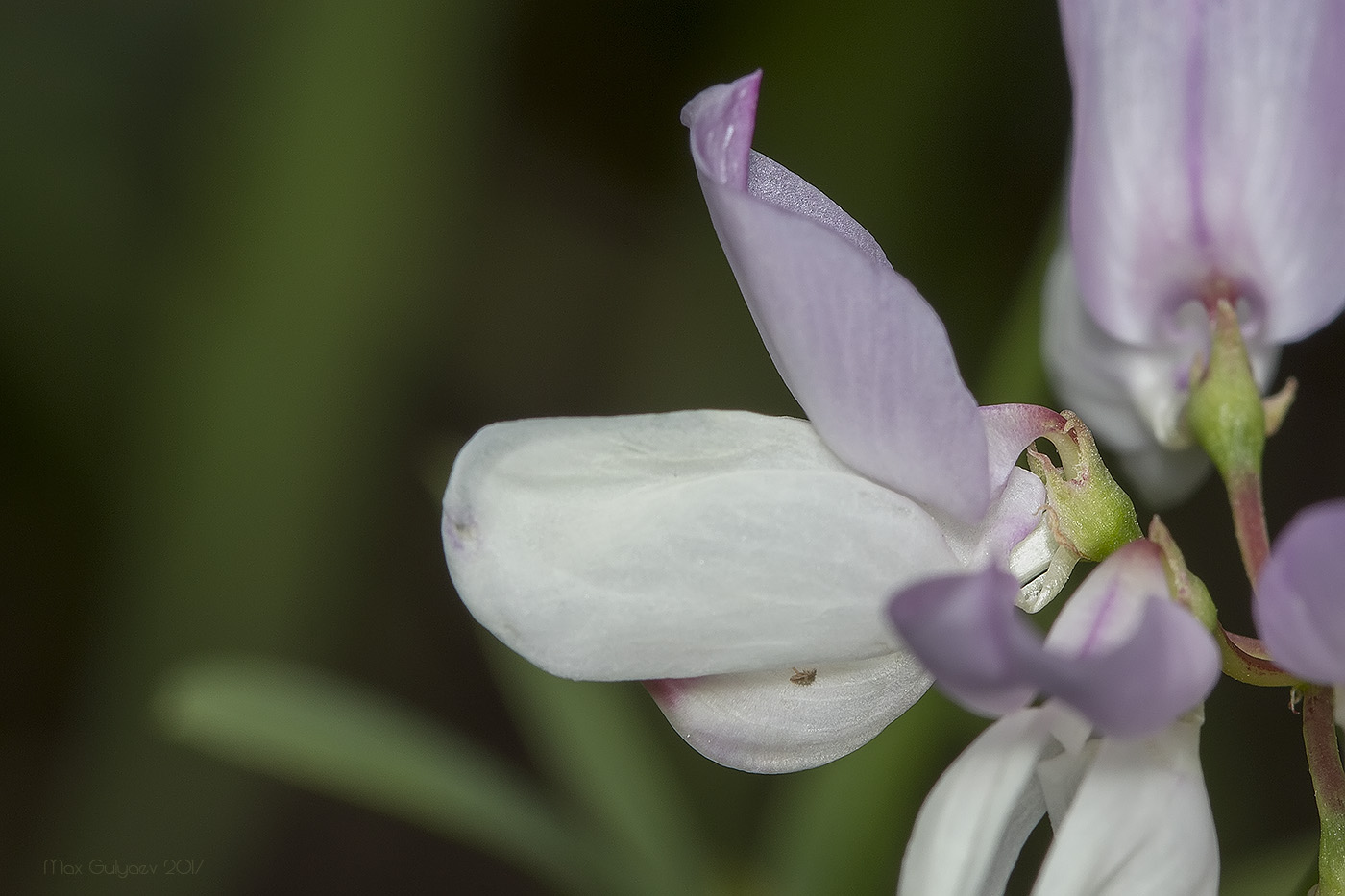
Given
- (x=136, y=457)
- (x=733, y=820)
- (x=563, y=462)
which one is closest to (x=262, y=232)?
(x=136, y=457)

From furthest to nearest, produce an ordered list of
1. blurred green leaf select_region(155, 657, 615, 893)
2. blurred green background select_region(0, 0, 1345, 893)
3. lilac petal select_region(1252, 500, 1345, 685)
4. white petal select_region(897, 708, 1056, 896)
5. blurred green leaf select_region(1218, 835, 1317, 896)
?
1. blurred green background select_region(0, 0, 1345, 893)
2. blurred green leaf select_region(155, 657, 615, 893)
3. blurred green leaf select_region(1218, 835, 1317, 896)
4. white petal select_region(897, 708, 1056, 896)
5. lilac petal select_region(1252, 500, 1345, 685)

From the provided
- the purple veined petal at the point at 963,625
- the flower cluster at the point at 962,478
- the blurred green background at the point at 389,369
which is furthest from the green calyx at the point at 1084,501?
the blurred green background at the point at 389,369

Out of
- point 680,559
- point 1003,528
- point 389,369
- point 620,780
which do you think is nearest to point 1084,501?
point 1003,528

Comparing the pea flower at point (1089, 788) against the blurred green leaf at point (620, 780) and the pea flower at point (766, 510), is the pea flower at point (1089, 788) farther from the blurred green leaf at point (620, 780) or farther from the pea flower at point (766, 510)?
the blurred green leaf at point (620, 780)

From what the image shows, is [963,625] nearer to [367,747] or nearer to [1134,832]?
[1134,832]

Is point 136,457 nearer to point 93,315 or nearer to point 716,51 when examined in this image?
point 93,315

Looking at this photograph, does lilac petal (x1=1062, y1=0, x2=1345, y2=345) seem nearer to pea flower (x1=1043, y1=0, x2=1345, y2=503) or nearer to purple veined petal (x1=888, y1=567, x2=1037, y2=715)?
pea flower (x1=1043, y1=0, x2=1345, y2=503)

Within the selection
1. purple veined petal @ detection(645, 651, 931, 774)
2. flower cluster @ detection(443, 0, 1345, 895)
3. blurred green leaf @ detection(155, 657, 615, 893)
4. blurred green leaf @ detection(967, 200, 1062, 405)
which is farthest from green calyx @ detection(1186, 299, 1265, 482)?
blurred green leaf @ detection(155, 657, 615, 893)
